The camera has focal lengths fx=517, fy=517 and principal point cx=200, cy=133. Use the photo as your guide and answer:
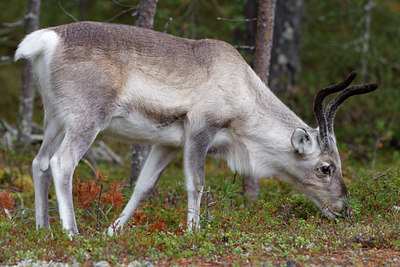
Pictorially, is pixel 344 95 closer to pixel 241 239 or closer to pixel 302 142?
pixel 302 142

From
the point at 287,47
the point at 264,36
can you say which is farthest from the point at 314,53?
the point at 264,36

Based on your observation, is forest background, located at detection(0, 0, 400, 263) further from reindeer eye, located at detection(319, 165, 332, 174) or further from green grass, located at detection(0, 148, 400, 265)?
reindeer eye, located at detection(319, 165, 332, 174)

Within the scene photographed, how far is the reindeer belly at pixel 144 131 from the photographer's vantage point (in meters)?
5.98

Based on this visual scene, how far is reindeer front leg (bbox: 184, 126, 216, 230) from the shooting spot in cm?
600

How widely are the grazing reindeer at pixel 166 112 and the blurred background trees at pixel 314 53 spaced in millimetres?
2665

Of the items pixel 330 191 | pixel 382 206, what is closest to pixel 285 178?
pixel 330 191

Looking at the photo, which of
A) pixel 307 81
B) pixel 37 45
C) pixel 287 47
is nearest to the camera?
pixel 37 45

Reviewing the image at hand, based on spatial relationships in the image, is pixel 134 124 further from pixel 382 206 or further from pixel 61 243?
pixel 382 206

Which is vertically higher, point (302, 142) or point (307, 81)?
point (307, 81)

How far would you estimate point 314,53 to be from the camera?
16938 millimetres

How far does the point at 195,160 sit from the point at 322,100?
1646 millimetres

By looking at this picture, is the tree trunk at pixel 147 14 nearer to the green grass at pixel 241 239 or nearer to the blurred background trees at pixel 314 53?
the blurred background trees at pixel 314 53

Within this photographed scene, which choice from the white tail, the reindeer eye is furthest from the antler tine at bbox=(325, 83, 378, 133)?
the white tail

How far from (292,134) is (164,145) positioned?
159cm
